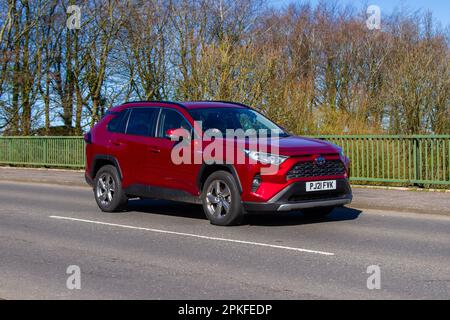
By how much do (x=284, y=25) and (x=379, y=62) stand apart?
880cm

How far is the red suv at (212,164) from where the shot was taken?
10281 mm

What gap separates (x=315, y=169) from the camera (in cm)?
1054

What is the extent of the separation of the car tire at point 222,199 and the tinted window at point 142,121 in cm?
174

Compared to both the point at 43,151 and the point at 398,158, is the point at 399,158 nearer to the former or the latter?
the point at 398,158

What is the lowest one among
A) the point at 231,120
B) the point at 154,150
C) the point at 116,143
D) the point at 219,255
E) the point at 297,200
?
the point at 219,255

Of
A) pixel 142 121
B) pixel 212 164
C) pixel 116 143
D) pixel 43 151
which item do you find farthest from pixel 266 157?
pixel 43 151

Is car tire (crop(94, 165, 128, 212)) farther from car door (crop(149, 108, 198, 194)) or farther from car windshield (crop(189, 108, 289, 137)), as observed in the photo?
car windshield (crop(189, 108, 289, 137))

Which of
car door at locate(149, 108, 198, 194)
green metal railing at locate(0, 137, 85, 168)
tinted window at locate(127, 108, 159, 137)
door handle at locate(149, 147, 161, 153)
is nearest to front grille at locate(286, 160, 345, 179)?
car door at locate(149, 108, 198, 194)

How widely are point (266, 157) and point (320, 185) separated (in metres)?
0.99

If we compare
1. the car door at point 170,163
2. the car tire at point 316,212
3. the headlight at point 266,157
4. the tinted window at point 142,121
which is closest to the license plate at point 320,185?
the headlight at point 266,157

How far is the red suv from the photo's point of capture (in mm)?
10281

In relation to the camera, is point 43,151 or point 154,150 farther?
point 43,151

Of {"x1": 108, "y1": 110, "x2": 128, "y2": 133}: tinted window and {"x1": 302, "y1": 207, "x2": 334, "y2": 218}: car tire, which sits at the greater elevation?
{"x1": 108, "y1": 110, "x2": 128, "y2": 133}: tinted window
